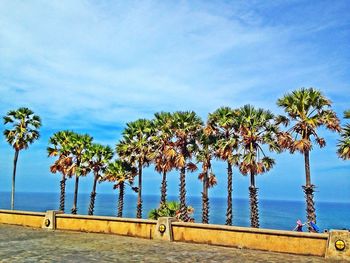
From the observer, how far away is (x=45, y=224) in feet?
62.3

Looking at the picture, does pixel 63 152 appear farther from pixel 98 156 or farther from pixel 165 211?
pixel 165 211

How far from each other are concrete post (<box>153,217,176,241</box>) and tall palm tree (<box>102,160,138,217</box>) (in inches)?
1225

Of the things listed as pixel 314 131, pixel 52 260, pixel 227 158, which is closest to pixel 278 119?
pixel 314 131

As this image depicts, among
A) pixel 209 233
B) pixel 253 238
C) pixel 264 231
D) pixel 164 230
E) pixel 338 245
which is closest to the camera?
pixel 338 245

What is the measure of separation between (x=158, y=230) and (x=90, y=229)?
3974 mm

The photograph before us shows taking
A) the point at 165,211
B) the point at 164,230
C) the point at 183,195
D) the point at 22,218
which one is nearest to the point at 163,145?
the point at 183,195

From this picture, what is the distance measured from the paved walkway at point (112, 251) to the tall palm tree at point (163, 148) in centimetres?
2476

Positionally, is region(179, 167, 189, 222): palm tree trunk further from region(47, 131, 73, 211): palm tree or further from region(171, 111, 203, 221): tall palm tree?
region(47, 131, 73, 211): palm tree

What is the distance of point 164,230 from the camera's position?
15.2m

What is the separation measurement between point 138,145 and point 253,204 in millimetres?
16388

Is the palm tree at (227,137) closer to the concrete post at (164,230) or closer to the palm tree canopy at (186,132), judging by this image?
the palm tree canopy at (186,132)

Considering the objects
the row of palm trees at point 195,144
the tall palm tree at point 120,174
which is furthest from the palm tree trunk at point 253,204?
the tall palm tree at point 120,174

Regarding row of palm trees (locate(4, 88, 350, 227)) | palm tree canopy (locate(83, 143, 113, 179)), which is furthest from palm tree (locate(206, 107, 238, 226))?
palm tree canopy (locate(83, 143, 113, 179))

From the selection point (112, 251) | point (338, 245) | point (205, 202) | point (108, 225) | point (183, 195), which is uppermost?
A: point (183, 195)
